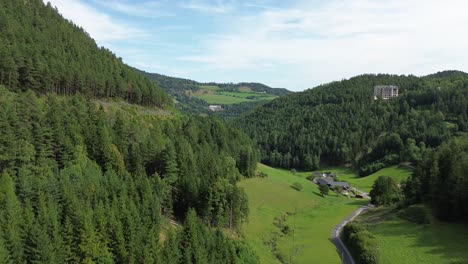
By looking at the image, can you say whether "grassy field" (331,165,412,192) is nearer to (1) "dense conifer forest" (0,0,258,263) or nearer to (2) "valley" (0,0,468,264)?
(2) "valley" (0,0,468,264)

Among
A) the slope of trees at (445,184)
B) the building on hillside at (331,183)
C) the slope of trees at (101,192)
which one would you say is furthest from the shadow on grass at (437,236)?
the building on hillside at (331,183)

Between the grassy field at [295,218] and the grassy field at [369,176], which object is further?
the grassy field at [369,176]

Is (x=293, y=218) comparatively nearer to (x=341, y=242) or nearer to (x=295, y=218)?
(x=295, y=218)

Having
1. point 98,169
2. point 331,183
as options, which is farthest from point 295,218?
point 98,169

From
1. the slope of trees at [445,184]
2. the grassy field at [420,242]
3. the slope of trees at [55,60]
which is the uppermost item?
the slope of trees at [55,60]

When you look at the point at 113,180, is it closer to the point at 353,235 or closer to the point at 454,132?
the point at 353,235

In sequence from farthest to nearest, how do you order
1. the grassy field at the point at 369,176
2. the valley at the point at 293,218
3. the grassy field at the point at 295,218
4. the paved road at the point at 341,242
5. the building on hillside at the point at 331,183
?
the grassy field at the point at 369,176
the building on hillside at the point at 331,183
the grassy field at the point at 295,218
the valley at the point at 293,218
the paved road at the point at 341,242

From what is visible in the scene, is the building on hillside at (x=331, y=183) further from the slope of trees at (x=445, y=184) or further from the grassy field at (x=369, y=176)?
the slope of trees at (x=445, y=184)
